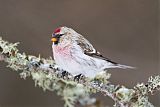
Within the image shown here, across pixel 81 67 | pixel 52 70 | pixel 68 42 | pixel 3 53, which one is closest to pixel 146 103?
pixel 52 70

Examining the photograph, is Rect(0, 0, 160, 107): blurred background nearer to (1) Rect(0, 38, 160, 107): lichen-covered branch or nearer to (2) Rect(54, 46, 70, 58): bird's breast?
(2) Rect(54, 46, 70, 58): bird's breast

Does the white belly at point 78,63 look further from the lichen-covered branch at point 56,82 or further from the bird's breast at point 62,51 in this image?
the lichen-covered branch at point 56,82

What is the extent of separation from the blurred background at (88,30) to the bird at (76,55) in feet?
3.94

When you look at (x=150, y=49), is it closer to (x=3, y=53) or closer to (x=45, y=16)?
(x=45, y=16)

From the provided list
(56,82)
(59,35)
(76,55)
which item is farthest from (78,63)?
(56,82)

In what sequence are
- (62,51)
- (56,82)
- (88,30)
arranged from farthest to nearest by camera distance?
(88,30) < (62,51) < (56,82)

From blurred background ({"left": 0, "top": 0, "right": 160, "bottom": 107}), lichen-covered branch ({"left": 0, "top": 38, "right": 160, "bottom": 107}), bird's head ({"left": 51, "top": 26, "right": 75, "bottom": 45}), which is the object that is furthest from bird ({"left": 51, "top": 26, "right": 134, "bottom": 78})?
blurred background ({"left": 0, "top": 0, "right": 160, "bottom": 107})

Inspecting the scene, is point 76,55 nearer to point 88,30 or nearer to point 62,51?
point 62,51

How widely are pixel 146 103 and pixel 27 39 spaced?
211 cm

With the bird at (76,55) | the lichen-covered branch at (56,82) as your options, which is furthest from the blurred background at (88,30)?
the lichen-covered branch at (56,82)

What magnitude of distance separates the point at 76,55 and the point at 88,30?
1443mm

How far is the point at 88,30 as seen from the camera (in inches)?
130

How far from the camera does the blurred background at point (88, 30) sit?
10.4ft

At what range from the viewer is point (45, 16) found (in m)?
3.41
